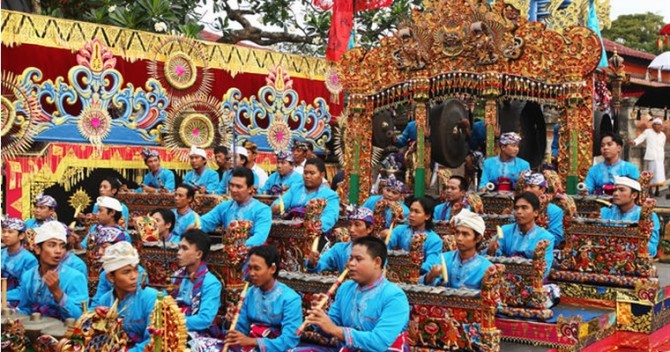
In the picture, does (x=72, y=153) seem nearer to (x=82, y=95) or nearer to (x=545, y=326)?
(x=82, y=95)

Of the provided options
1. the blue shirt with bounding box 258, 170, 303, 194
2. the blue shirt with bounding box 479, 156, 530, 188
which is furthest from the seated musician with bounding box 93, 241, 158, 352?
the blue shirt with bounding box 479, 156, 530, 188

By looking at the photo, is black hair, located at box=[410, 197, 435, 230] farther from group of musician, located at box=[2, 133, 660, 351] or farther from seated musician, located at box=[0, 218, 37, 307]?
seated musician, located at box=[0, 218, 37, 307]

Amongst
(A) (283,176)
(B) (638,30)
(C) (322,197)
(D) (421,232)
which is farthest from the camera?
(B) (638,30)

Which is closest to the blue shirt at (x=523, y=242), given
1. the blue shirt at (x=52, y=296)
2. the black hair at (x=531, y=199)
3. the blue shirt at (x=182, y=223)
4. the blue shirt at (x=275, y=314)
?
the black hair at (x=531, y=199)

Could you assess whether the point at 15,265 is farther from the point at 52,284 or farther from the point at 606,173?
the point at 606,173

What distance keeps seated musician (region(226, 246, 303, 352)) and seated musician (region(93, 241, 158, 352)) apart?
52cm

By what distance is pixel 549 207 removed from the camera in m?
7.62

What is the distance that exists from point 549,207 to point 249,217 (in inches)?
113

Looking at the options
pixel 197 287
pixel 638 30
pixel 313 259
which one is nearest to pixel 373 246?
pixel 197 287

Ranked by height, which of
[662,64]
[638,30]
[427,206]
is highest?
[638,30]

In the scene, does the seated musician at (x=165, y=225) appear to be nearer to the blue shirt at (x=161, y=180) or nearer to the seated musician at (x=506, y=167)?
the blue shirt at (x=161, y=180)

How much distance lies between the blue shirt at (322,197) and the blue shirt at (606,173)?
3252mm

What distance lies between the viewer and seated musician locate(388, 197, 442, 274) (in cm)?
670

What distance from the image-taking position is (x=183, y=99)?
12.5m
